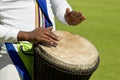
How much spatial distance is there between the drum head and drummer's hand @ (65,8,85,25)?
0.21 metres

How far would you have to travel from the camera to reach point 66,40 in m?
2.90

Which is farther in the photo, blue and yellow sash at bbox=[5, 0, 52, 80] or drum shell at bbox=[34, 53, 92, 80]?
blue and yellow sash at bbox=[5, 0, 52, 80]

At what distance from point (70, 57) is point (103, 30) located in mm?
5565

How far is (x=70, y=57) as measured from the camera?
8.99 feet

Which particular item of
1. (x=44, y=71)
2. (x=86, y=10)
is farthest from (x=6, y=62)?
(x=86, y=10)

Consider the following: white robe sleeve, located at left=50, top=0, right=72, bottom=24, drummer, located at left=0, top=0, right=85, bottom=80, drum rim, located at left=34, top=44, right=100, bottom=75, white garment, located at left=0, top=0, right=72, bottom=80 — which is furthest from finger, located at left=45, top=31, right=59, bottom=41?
white robe sleeve, located at left=50, top=0, right=72, bottom=24

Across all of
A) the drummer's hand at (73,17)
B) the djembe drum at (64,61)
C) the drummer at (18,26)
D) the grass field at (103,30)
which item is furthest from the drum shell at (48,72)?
the grass field at (103,30)

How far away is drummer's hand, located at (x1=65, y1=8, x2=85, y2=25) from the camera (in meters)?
3.01

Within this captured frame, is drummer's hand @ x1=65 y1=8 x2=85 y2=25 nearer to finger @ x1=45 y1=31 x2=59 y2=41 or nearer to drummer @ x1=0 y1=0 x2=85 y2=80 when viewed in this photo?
drummer @ x1=0 y1=0 x2=85 y2=80

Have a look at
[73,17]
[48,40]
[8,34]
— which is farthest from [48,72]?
[73,17]

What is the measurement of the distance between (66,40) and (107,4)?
8581 mm

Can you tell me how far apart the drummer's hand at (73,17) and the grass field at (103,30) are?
2378 millimetres

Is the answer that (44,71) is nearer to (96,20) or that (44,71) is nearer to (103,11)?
(96,20)

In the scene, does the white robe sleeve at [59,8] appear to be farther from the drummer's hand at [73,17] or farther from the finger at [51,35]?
the finger at [51,35]
